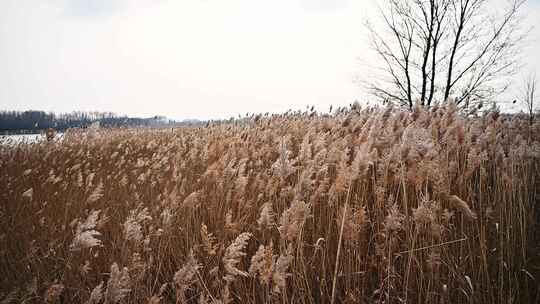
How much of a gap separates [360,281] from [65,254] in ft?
8.37

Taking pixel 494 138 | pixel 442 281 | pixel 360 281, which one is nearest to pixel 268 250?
pixel 360 281

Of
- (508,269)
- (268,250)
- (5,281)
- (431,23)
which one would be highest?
(431,23)

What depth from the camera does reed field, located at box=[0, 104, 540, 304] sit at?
5.45ft

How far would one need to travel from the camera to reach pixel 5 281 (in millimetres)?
2500

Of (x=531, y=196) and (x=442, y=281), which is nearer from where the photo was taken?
(x=442, y=281)

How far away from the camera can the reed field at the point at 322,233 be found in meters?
1.66

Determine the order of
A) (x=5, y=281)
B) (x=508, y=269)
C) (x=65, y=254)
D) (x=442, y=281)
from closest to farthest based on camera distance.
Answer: (x=508, y=269)
(x=442, y=281)
(x=5, y=281)
(x=65, y=254)

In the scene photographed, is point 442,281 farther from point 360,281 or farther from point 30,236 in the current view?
point 30,236

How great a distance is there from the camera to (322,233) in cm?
251

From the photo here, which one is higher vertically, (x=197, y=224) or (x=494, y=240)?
(x=494, y=240)

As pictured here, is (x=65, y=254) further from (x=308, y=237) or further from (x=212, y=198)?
(x=308, y=237)

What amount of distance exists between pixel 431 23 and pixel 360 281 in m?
21.1

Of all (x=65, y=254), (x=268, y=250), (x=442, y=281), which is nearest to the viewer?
(x=268, y=250)

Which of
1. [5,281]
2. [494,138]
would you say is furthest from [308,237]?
[5,281]
